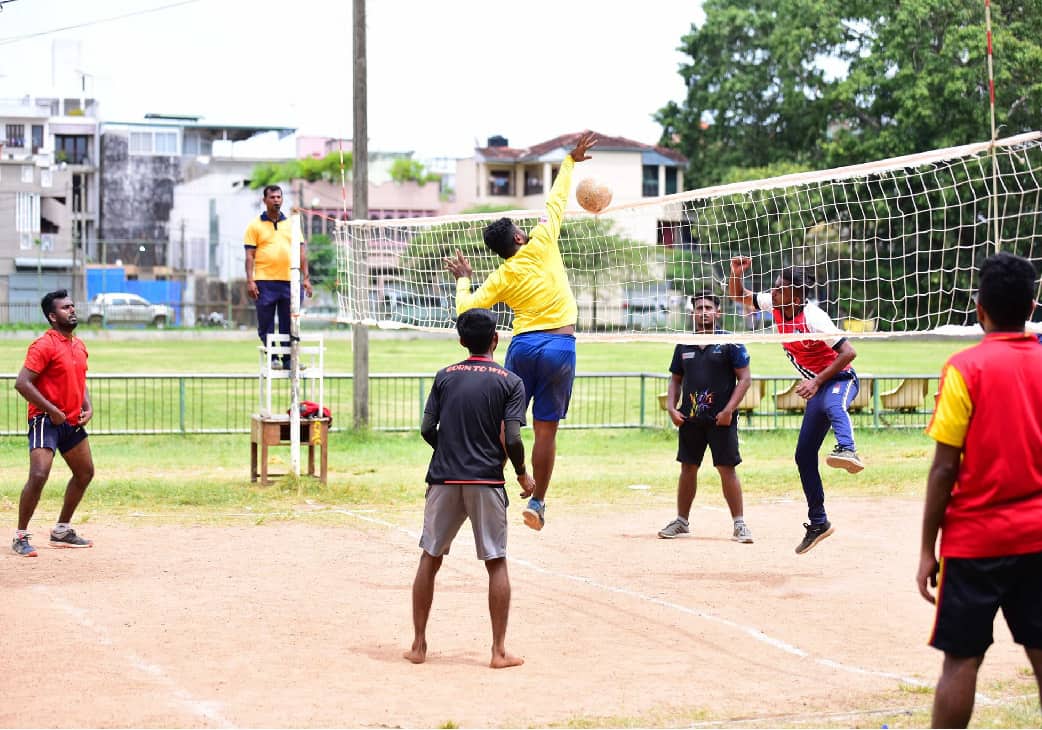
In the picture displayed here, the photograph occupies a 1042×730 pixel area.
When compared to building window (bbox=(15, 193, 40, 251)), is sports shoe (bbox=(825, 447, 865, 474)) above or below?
below

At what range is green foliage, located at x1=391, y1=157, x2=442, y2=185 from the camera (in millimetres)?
77750

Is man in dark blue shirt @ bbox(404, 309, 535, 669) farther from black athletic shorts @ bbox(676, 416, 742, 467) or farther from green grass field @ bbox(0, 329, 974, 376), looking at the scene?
green grass field @ bbox(0, 329, 974, 376)

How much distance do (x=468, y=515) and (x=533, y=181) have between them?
73922mm

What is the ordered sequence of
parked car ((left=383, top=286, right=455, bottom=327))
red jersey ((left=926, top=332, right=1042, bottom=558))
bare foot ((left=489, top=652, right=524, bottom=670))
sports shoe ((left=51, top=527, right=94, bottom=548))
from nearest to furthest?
red jersey ((left=926, top=332, right=1042, bottom=558)) < bare foot ((left=489, top=652, right=524, bottom=670)) < sports shoe ((left=51, top=527, right=94, bottom=548)) < parked car ((left=383, top=286, right=455, bottom=327))

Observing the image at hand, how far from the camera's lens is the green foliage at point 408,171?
77750mm

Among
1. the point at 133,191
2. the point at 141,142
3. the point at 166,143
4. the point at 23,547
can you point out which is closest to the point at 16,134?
the point at 133,191

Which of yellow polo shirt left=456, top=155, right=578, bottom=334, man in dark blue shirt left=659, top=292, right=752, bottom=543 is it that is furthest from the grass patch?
yellow polo shirt left=456, top=155, right=578, bottom=334

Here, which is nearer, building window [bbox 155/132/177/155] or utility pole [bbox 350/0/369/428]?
utility pole [bbox 350/0/369/428]

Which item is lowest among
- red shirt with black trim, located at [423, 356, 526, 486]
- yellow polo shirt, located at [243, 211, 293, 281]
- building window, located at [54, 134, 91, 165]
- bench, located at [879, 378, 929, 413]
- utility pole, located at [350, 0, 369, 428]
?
bench, located at [879, 378, 929, 413]

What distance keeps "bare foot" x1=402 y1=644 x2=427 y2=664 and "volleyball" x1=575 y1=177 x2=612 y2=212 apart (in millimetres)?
4086

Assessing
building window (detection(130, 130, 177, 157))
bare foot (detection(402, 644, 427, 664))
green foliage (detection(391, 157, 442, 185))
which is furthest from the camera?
building window (detection(130, 130, 177, 157))

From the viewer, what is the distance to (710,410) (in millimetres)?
11766

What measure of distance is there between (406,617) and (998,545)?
4431mm

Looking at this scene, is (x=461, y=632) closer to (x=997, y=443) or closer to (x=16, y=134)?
(x=997, y=443)
